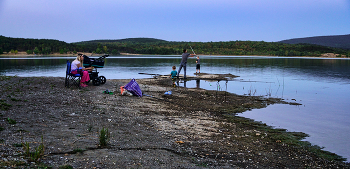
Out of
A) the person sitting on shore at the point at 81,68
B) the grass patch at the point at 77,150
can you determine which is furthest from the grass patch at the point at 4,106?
the person sitting on shore at the point at 81,68

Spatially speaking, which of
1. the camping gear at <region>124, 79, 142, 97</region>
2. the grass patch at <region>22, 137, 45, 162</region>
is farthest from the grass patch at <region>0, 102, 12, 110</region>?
the camping gear at <region>124, 79, 142, 97</region>

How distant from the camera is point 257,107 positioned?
13.0 m

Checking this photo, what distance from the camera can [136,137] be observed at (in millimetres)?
6863

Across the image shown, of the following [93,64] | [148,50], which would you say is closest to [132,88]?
[93,64]

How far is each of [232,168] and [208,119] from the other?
4.27 metres

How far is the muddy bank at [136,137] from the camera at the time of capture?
5.23 m

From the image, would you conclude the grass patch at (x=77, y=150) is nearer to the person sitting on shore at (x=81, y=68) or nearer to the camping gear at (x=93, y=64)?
the person sitting on shore at (x=81, y=68)

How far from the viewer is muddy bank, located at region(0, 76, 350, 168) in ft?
17.1

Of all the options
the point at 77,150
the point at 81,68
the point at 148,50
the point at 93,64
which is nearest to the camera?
the point at 77,150

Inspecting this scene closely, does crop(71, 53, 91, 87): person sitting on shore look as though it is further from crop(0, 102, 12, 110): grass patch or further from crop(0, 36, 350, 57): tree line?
crop(0, 36, 350, 57): tree line

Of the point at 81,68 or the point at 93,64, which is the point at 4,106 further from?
the point at 93,64

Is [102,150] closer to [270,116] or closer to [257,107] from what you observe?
[270,116]

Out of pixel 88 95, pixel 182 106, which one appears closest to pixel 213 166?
pixel 182 106

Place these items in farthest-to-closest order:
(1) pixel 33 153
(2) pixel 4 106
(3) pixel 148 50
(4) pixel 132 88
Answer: (3) pixel 148 50, (4) pixel 132 88, (2) pixel 4 106, (1) pixel 33 153
